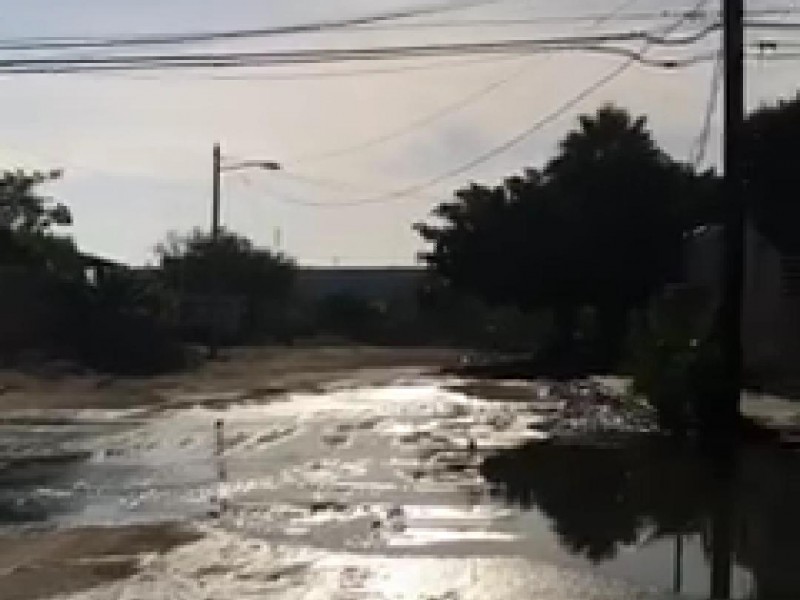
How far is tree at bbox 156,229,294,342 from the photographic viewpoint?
87.8 metres

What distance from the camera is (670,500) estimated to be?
17.5 m

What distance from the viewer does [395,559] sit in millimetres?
13453

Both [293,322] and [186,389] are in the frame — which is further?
[293,322]

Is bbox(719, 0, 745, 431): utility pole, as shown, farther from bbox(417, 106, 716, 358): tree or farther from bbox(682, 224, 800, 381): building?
bbox(417, 106, 716, 358): tree

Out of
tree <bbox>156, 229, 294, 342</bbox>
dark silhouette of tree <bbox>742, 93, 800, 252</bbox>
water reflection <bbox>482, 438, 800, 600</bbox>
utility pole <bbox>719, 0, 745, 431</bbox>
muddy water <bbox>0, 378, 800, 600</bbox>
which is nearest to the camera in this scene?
muddy water <bbox>0, 378, 800, 600</bbox>

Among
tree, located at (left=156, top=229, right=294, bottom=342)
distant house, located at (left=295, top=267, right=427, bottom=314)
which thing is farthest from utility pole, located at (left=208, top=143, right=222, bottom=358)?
distant house, located at (left=295, top=267, right=427, bottom=314)

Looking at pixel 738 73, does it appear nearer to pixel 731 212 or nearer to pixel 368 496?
pixel 731 212

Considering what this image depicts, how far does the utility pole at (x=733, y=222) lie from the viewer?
25672 mm

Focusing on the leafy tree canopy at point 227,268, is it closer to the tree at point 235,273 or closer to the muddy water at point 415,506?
the tree at point 235,273

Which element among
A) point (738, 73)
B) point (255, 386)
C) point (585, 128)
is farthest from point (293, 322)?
point (738, 73)

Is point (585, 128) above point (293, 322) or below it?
above

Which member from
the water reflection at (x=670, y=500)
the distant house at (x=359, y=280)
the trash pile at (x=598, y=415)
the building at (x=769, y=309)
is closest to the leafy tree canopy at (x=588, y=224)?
the building at (x=769, y=309)

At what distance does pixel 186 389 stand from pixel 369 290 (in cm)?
8896

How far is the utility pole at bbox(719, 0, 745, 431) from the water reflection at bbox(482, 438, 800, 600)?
2076 mm
